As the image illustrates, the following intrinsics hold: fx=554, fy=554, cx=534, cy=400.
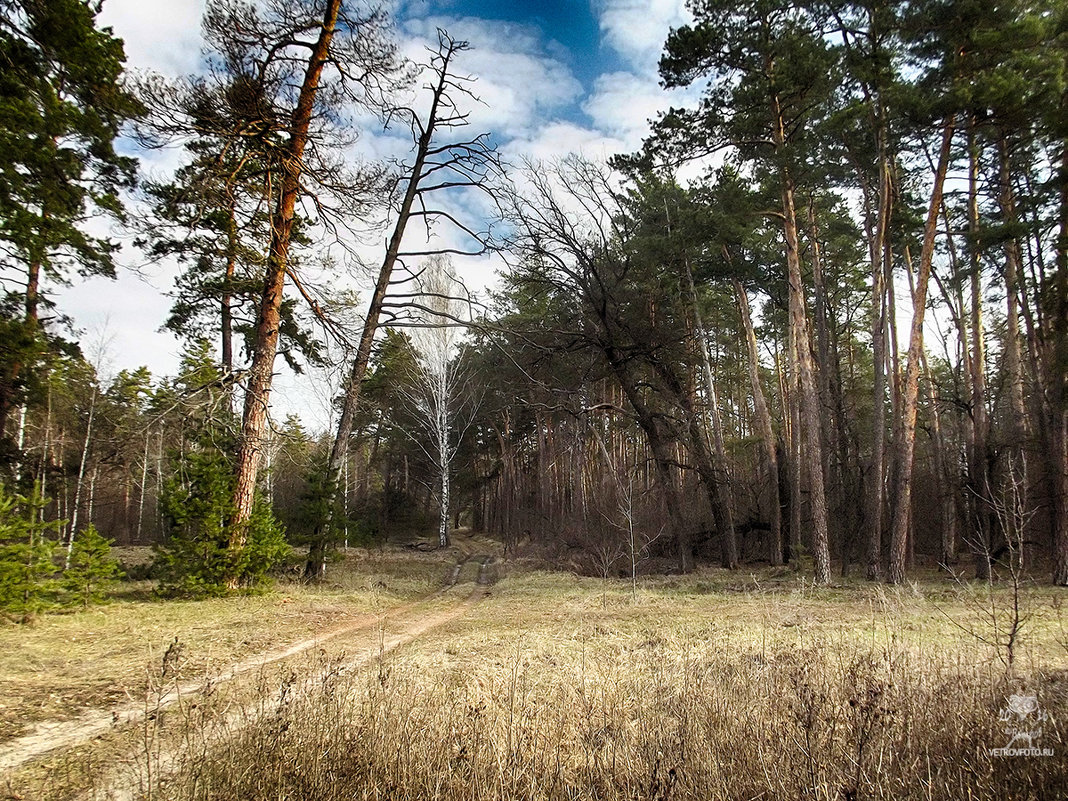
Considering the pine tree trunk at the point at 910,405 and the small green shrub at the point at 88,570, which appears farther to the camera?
the pine tree trunk at the point at 910,405

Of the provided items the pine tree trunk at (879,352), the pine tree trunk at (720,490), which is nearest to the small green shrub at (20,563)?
the pine tree trunk at (720,490)

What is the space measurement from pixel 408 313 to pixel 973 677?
456 inches

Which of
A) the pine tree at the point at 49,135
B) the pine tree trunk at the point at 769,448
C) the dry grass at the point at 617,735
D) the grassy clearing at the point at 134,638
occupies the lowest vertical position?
the grassy clearing at the point at 134,638

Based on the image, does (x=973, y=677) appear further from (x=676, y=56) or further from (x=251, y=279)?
(x=676, y=56)

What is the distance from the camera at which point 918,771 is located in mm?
3078

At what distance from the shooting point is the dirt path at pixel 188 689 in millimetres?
3586

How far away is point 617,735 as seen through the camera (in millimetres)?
3393

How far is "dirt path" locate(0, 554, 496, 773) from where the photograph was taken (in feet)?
11.8

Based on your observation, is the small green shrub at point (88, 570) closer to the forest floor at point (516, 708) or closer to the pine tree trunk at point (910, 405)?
the forest floor at point (516, 708)

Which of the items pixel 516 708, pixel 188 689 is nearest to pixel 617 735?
pixel 516 708

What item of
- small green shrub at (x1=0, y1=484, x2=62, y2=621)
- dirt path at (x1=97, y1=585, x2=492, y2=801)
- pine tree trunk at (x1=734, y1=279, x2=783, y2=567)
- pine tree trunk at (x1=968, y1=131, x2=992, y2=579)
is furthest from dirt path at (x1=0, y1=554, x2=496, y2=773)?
pine tree trunk at (x1=968, y1=131, x2=992, y2=579)

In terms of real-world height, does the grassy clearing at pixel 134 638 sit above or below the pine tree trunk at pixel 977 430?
below

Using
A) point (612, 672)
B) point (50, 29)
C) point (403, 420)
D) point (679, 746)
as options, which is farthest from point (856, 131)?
point (403, 420)

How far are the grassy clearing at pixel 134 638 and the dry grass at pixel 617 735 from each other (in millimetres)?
993
